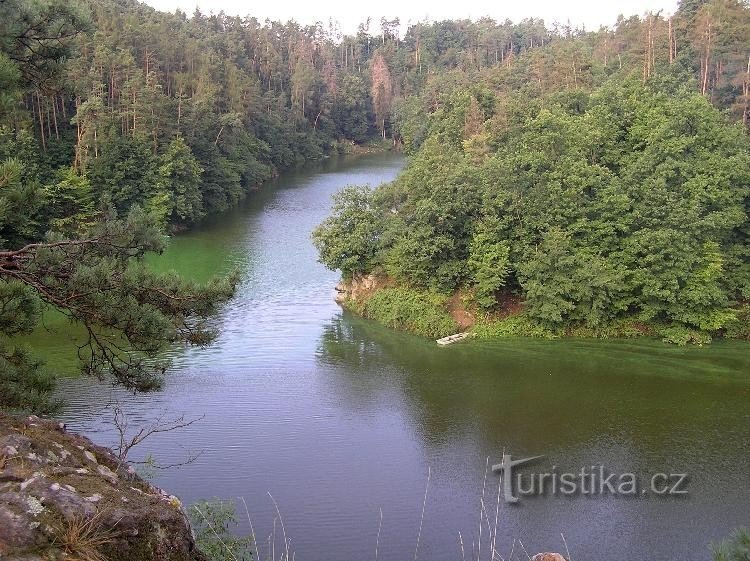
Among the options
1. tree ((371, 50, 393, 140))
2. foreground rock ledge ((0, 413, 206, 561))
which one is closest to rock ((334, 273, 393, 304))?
foreground rock ledge ((0, 413, 206, 561))

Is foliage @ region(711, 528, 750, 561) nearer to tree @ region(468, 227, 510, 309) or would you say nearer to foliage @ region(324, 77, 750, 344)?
foliage @ region(324, 77, 750, 344)

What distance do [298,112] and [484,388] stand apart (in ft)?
159

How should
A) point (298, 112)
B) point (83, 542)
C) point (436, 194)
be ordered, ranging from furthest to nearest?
point (298, 112)
point (436, 194)
point (83, 542)

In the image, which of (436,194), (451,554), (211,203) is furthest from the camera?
(211,203)

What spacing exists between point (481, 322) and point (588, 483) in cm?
898

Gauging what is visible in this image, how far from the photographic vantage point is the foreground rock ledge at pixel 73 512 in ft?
12.9

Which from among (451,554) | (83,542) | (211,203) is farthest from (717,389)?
(211,203)

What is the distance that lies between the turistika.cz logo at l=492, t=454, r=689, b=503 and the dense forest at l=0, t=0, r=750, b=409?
23.0ft

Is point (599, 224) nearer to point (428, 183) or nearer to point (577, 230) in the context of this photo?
point (577, 230)

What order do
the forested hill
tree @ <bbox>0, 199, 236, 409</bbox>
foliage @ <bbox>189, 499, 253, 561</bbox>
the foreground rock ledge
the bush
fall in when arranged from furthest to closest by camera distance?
1. the forested hill
2. the bush
3. foliage @ <bbox>189, 499, 253, 561</bbox>
4. tree @ <bbox>0, 199, 236, 409</bbox>
5. the foreground rock ledge

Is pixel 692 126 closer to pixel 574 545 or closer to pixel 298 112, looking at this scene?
pixel 574 545

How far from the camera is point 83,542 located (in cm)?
400

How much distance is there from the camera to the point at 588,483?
13.6 metres

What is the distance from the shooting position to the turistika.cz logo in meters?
13.2
